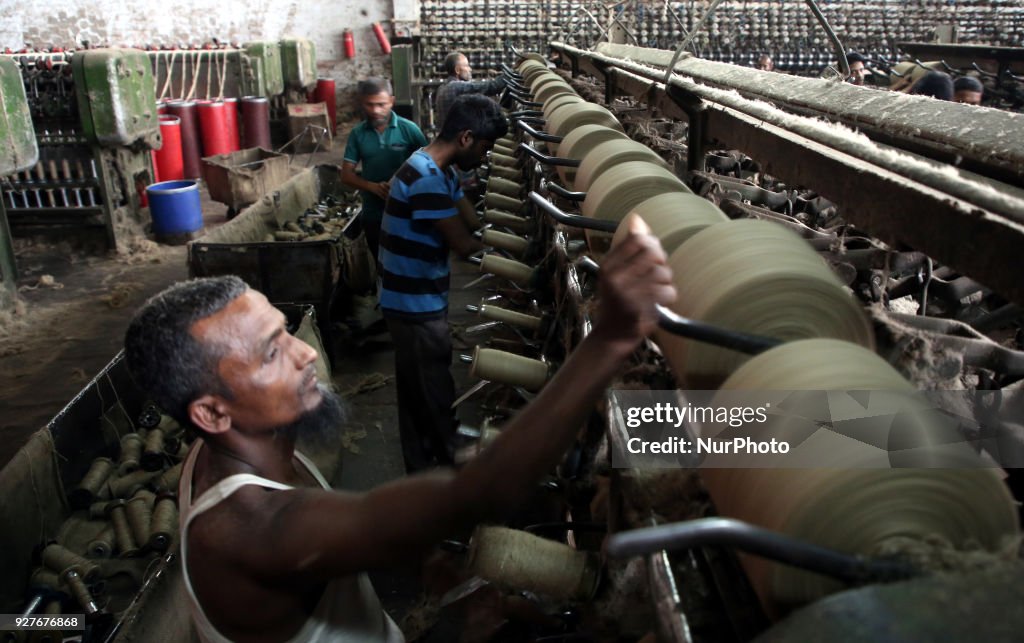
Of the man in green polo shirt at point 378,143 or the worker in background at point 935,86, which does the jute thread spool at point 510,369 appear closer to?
the man in green polo shirt at point 378,143

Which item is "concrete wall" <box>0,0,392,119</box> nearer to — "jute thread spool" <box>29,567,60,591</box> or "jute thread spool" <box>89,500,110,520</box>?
"jute thread spool" <box>89,500,110,520</box>

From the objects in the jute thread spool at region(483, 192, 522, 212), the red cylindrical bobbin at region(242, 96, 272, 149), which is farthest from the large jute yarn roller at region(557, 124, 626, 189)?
the red cylindrical bobbin at region(242, 96, 272, 149)

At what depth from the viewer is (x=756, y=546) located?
34.8 inches

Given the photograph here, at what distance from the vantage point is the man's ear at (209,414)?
1.47 meters

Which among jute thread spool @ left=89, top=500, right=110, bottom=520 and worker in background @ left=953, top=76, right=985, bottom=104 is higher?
worker in background @ left=953, top=76, right=985, bottom=104

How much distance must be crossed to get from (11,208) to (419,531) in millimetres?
9119

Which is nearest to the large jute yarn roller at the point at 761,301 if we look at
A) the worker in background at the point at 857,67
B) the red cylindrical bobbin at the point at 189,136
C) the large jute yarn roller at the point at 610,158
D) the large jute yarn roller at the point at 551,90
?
the large jute yarn roller at the point at 610,158

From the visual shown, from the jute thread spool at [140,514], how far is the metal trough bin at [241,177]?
15.8 ft

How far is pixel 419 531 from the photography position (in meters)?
1.16

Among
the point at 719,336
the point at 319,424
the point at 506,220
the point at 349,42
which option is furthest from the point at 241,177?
the point at 349,42

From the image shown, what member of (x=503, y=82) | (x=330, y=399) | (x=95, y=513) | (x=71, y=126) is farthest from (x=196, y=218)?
(x=330, y=399)

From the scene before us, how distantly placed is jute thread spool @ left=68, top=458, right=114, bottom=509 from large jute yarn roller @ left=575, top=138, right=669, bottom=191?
2896 mm

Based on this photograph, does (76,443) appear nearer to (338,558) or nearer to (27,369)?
(27,369)

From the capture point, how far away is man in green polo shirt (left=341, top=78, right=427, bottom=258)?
215 inches
